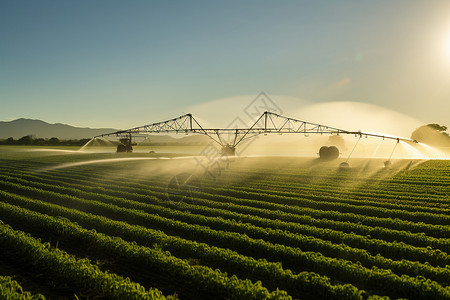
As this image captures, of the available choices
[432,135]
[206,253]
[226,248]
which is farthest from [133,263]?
[432,135]

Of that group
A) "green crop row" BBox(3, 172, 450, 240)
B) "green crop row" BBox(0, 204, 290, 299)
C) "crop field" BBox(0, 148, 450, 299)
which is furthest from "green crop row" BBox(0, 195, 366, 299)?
"green crop row" BBox(3, 172, 450, 240)

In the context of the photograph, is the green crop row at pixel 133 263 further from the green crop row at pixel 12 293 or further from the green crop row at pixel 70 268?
the green crop row at pixel 12 293

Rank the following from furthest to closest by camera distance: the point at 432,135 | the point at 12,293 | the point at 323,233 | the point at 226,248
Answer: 1. the point at 432,135
2. the point at 323,233
3. the point at 226,248
4. the point at 12,293

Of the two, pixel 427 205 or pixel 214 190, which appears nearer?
pixel 427 205

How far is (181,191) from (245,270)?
13.5m

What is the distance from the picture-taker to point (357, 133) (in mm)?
58594

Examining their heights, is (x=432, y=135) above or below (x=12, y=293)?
above

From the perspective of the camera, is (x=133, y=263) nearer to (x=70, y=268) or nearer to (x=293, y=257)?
(x=70, y=268)

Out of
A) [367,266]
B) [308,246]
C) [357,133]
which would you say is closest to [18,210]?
[308,246]

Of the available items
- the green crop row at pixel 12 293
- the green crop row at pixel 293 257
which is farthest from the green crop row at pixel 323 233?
the green crop row at pixel 12 293

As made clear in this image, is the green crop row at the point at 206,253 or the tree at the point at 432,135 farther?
the tree at the point at 432,135

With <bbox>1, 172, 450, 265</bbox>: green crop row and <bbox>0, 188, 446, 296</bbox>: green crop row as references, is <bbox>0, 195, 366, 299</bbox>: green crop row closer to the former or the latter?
<bbox>0, 188, 446, 296</bbox>: green crop row

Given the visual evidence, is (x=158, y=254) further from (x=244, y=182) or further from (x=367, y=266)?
(x=244, y=182)

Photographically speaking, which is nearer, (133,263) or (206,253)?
(133,263)
